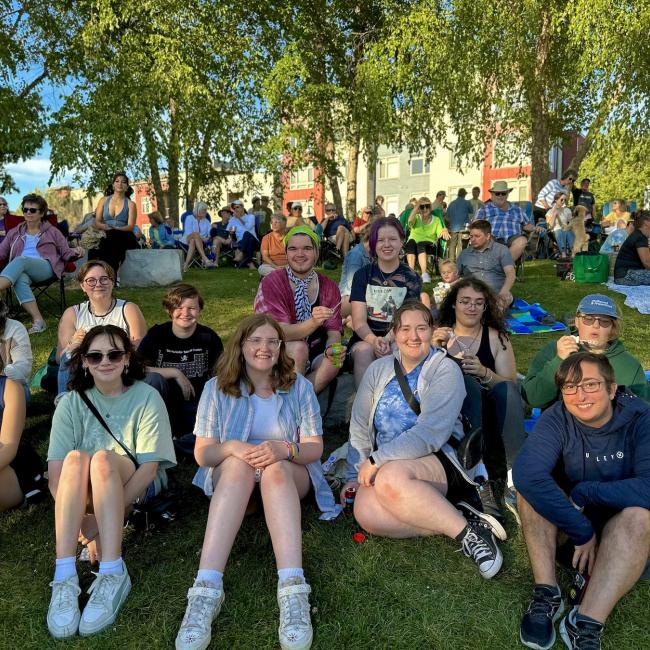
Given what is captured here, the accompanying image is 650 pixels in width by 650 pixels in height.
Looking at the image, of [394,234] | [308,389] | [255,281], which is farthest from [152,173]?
[308,389]

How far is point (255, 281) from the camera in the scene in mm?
11375

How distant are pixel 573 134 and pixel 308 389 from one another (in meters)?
Answer: 20.0

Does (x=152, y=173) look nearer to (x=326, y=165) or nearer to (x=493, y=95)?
(x=326, y=165)

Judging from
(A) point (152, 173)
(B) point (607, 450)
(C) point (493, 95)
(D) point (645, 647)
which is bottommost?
(D) point (645, 647)

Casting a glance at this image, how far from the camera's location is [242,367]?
11.1ft

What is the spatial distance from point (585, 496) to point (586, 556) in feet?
0.84

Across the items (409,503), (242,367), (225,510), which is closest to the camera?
(225,510)

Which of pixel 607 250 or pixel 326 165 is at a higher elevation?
pixel 326 165

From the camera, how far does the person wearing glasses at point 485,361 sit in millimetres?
3812

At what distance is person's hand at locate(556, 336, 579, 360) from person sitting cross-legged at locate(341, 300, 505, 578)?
2.07ft

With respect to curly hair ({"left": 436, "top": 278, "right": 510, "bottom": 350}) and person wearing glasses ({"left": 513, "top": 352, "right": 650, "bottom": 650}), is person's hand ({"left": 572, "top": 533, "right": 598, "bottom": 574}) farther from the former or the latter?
curly hair ({"left": 436, "top": 278, "right": 510, "bottom": 350})

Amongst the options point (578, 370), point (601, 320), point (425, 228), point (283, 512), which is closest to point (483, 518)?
point (578, 370)

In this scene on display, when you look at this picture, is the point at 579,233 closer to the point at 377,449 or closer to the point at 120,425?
the point at 377,449

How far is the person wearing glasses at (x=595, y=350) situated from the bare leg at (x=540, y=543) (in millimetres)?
970
